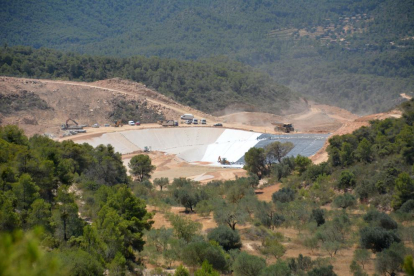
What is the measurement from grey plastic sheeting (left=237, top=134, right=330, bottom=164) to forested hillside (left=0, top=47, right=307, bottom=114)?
105ft

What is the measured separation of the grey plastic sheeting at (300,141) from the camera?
61350mm

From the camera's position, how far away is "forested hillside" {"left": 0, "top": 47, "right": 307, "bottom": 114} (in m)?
97.2

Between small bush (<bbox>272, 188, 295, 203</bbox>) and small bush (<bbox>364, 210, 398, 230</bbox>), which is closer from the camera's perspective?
small bush (<bbox>364, 210, 398, 230</bbox>)

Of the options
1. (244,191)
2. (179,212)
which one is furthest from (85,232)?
(244,191)

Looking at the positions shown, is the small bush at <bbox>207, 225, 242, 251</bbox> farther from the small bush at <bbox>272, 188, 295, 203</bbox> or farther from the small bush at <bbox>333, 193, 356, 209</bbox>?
the small bush at <bbox>272, 188, 295, 203</bbox>

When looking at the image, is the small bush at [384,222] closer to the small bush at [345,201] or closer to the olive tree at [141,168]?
the small bush at [345,201]

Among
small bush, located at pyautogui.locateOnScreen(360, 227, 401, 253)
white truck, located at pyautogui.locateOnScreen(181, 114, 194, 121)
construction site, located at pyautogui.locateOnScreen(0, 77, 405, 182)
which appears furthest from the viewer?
white truck, located at pyautogui.locateOnScreen(181, 114, 194, 121)

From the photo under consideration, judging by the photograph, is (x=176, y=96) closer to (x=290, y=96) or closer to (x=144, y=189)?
(x=290, y=96)

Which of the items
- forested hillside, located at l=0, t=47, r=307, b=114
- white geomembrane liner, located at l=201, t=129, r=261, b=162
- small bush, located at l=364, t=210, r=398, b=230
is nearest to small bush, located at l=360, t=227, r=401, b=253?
small bush, located at l=364, t=210, r=398, b=230

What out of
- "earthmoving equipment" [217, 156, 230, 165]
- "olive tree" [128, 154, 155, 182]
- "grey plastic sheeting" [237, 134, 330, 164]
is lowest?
"earthmoving equipment" [217, 156, 230, 165]

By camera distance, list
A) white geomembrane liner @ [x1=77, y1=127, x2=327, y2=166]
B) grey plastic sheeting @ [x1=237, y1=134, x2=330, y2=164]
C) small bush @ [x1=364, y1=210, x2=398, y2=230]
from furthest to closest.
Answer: white geomembrane liner @ [x1=77, y1=127, x2=327, y2=166] → grey plastic sheeting @ [x1=237, y1=134, x2=330, y2=164] → small bush @ [x1=364, y1=210, x2=398, y2=230]


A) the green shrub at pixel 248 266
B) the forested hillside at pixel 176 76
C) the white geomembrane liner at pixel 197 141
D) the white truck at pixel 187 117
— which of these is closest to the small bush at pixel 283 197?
the green shrub at pixel 248 266

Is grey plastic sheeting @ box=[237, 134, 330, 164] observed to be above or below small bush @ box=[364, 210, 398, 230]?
below

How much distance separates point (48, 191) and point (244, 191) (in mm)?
14227
